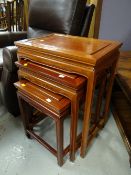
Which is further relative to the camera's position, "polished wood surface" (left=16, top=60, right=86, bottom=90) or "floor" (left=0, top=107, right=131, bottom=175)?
"floor" (left=0, top=107, right=131, bottom=175)

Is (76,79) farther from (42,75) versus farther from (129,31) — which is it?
(129,31)

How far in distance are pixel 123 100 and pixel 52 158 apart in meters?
0.91

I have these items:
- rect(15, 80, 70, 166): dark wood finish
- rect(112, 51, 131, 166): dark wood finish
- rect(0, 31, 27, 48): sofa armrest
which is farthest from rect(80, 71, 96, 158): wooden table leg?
rect(0, 31, 27, 48): sofa armrest

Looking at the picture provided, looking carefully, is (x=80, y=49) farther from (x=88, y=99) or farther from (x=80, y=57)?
(x=88, y=99)

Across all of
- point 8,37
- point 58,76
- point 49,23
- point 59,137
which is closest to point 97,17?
point 49,23

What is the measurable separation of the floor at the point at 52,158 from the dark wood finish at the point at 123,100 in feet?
0.25

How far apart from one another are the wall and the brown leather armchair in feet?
2.48

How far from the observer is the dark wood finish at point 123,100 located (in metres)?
1.11

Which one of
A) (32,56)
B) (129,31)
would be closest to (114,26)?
(129,31)

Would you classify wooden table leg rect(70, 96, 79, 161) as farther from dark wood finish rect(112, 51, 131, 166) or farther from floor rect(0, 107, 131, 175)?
dark wood finish rect(112, 51, 131, 166)

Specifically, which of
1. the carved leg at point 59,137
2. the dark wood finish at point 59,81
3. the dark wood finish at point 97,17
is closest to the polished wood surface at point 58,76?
the dark wood finish at point 59,81

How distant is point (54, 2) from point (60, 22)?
21cm

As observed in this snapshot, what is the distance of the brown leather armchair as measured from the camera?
45.3 inches

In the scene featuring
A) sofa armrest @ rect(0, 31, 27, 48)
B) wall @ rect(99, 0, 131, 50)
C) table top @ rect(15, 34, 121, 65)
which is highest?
wall @ rect(99, 0, 131, 50)
